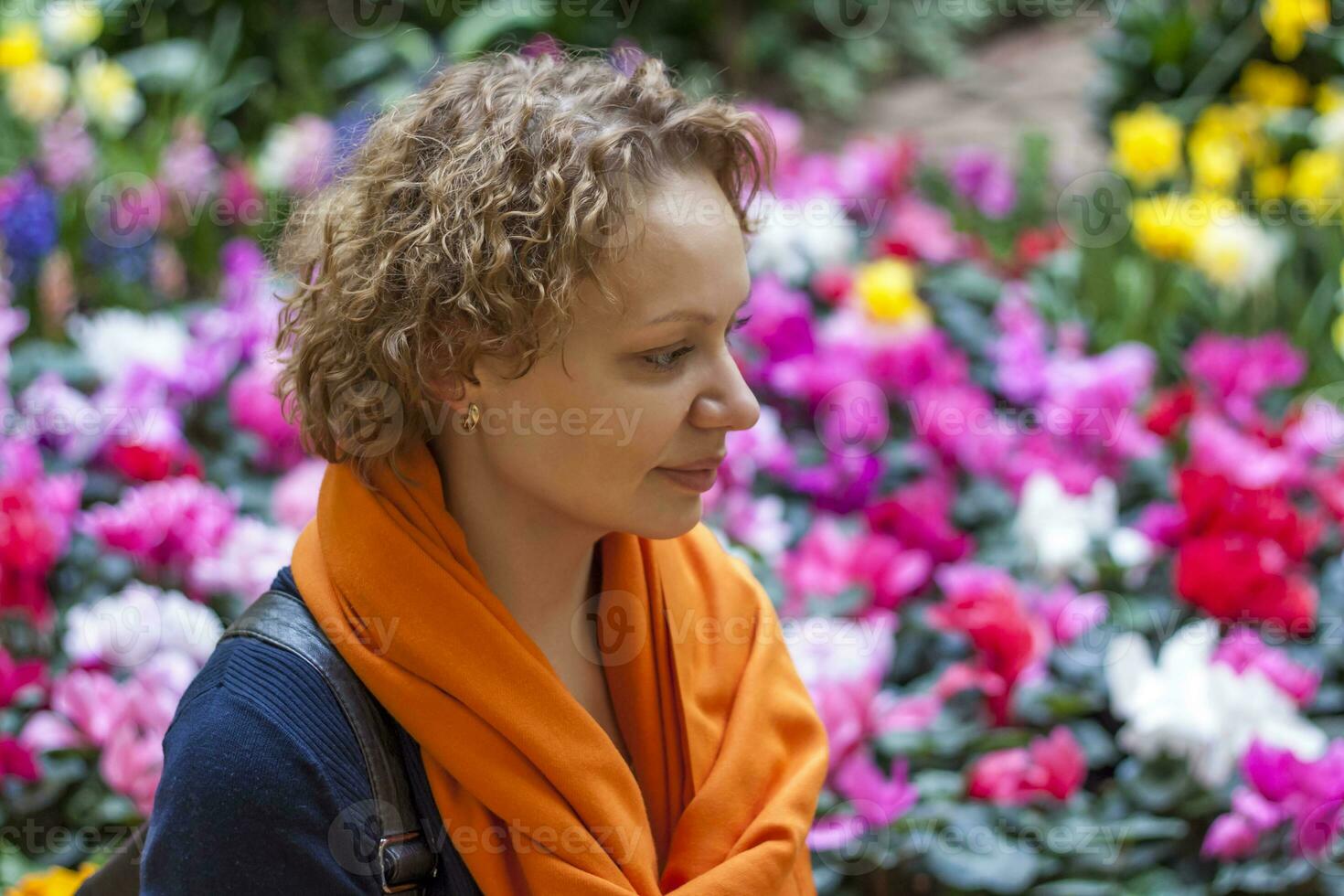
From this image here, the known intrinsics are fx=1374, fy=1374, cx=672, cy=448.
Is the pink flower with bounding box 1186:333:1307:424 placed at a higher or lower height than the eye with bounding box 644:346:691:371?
lower

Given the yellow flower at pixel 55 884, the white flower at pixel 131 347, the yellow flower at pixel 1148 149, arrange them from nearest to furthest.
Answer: the yellow flower at pixel 55 884 → the white flower at pixel 131 347 → the yellow flower at pixel 1148 149

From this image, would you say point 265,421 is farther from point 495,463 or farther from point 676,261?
point 676,261

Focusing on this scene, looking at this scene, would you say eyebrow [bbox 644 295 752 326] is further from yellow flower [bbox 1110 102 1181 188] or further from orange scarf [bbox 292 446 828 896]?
yellow flower [bbox 1110 102 1181 188]

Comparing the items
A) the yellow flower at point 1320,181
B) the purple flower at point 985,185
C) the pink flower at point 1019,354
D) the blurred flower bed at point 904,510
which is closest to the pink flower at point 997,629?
the blurred flower bed at point 904,510

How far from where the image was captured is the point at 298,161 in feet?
13.7

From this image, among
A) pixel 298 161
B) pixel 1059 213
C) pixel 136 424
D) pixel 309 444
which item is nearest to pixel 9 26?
pixel 298 161

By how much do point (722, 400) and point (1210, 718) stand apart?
49.8 inches

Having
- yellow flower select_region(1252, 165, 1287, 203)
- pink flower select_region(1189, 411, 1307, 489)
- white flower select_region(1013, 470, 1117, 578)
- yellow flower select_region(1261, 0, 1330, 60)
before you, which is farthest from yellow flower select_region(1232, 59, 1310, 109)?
white flower select_region(1013, 470, 1117, 578)

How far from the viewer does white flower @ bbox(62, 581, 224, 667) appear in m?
2.23

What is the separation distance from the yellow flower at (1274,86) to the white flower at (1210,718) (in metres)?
3.06

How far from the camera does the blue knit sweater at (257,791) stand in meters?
1.21

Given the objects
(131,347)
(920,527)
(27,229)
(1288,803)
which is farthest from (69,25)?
(1288,803)

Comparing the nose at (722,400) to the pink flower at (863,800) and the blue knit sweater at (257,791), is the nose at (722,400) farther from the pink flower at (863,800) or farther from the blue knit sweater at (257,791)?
the pink flower at (863,800)

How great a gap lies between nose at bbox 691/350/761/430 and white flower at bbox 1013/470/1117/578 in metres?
1.54
